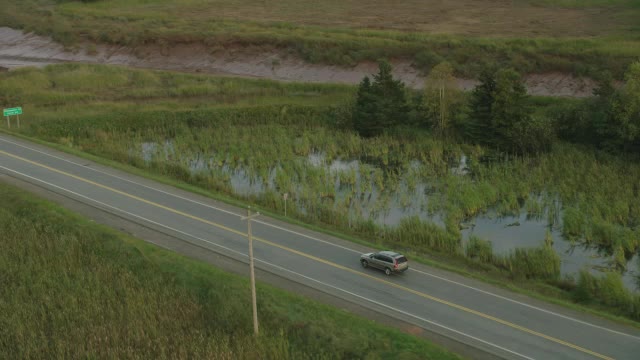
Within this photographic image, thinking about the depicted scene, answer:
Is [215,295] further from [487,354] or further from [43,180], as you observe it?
[43,180]

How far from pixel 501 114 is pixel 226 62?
4124cm

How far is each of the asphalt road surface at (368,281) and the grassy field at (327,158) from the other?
2.61 m

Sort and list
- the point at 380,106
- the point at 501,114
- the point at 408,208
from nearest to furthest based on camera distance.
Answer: the point at 408,208 < the point at 501,114 < the point at 380,106

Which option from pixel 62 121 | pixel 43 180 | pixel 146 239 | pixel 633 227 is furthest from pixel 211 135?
pixel 633 227

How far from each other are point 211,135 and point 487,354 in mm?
37930

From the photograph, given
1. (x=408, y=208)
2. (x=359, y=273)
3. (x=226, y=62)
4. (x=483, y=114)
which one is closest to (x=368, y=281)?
(x=359, y=273)

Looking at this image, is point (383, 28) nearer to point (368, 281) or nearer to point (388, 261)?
point (388, 261)

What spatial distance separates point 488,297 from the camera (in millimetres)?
28047

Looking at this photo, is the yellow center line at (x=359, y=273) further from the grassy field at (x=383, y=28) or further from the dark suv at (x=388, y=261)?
the grassy field at (x=383, y=28)

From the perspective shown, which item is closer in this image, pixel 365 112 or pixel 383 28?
pixel 365 112

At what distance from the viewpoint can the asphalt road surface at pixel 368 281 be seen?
2481 cm

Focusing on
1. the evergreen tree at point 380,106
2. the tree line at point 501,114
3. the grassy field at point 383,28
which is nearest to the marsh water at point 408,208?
the tree line at point 501,114

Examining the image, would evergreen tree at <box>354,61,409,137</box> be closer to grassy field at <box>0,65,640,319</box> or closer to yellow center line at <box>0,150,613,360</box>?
grassy field at <box>0,65,640,319</box>

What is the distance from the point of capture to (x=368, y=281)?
2944cm
